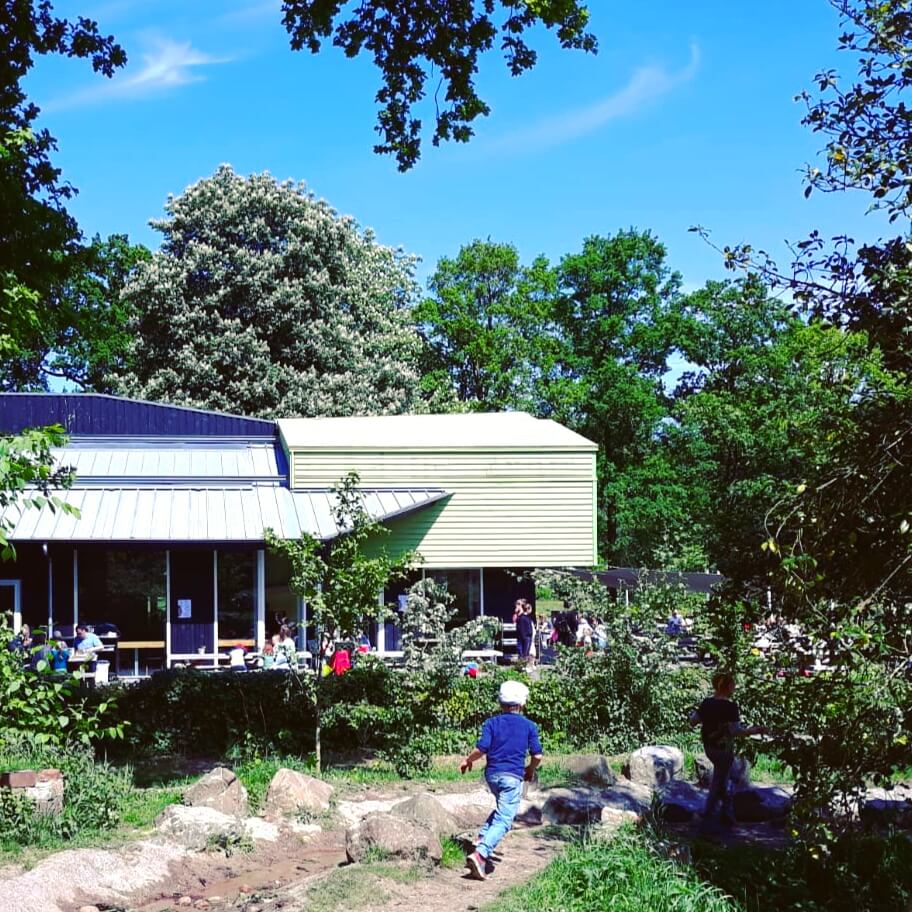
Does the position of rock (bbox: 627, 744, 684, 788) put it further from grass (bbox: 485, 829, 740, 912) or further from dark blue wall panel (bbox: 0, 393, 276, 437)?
dark blue wall panel (bbox: 0, 393, 276, 437)

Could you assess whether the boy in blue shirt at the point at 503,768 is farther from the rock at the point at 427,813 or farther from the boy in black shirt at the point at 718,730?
the boy in black shirt at the point at 718,730

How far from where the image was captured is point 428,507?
26.9 meters

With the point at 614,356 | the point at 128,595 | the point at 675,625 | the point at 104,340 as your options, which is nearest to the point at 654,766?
the point at 675,625

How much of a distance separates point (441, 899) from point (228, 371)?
96.8 feet

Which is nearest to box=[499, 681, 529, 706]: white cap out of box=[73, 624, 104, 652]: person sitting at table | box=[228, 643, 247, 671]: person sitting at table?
box=[228, 643, 247, 671]: person sitting at table

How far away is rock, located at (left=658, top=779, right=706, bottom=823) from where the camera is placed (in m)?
12.2

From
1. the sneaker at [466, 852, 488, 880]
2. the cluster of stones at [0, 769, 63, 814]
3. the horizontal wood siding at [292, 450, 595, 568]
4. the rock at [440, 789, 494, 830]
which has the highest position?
the horizontal wood siding at [292, 450, 595, 568]

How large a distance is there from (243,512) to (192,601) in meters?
2.18

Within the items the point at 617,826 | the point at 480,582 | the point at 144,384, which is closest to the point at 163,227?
the point at 144,384

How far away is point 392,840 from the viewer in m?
9.61

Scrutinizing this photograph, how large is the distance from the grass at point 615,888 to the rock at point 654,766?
202 inches

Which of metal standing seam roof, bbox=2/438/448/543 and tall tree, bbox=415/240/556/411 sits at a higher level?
tall tree, bbox=415/240/556/411

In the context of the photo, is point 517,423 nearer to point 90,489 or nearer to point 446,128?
point 90,489

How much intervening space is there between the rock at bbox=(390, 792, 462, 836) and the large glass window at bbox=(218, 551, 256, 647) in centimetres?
1454
